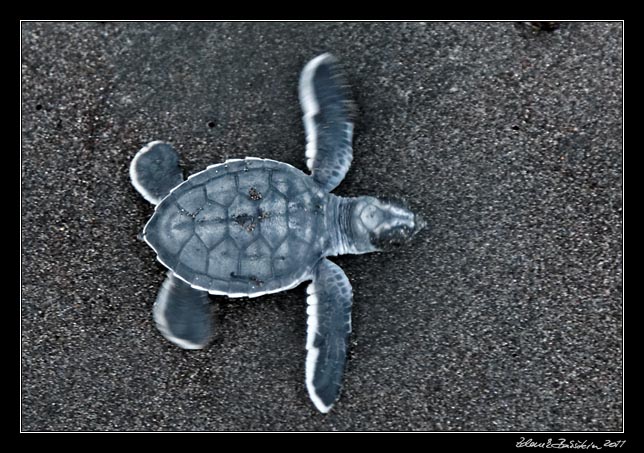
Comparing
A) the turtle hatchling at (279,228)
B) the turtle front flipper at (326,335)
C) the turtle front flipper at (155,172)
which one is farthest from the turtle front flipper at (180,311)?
the turtle front flipper at (326,335)

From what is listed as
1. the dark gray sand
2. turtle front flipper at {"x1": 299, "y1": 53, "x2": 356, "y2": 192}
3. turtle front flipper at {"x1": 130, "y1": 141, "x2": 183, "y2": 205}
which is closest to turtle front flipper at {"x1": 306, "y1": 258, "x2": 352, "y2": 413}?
the dark gray sand

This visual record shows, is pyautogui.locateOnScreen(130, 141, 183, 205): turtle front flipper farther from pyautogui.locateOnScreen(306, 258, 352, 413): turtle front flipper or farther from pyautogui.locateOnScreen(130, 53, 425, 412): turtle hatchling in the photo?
pyautogui.locateOnScreen(306, 258, 352, 413): turtle front flipper

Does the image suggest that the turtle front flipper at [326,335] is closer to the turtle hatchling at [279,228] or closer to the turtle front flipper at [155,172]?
the turtle hatchling at [279,228]

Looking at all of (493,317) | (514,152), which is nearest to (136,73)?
(514,152)

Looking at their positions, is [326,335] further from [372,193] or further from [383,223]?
[372,193]

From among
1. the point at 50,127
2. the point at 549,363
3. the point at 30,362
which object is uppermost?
the point at 50,127

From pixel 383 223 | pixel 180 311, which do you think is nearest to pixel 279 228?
pixel 383 223

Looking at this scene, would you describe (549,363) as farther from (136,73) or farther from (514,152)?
(136,73)
